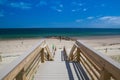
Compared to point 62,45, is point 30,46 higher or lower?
higher

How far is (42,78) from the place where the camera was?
4773mm

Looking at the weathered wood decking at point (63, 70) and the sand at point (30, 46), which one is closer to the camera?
the weathered wood decking at point (63, 70)

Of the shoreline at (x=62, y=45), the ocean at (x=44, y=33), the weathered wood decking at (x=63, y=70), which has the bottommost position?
the ocean at (x=44, y=33)

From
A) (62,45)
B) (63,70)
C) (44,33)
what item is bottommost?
(44,33)

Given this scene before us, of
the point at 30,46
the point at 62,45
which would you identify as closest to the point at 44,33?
the point at 62,45

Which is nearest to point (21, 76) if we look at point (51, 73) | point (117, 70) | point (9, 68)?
point (9, 68)

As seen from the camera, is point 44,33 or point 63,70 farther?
point 44,33

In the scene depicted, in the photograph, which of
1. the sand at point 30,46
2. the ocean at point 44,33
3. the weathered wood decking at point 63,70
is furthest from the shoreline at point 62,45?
the ocean at point 44,33

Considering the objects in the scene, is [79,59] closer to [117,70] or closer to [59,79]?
[59,79]

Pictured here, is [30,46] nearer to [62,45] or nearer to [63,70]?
[63,70]

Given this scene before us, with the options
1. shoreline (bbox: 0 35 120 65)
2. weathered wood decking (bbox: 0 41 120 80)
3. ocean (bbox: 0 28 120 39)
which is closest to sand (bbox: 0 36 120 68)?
shoreline (bbox: 0 35 120 65)

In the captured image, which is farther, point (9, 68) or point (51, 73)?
point (51, 73)

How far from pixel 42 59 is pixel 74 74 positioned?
2311mm

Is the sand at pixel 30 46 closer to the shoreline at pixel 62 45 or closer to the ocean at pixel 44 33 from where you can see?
the shoreline at pixel 62 45
